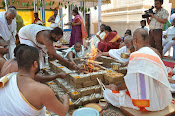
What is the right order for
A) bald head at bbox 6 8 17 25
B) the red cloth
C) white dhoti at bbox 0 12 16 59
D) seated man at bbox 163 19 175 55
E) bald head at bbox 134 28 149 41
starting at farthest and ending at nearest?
the red cloth → seated man at bbox 163 19 175 55 → white dhoti at bbox 0 12 16 59 → bald head at bbox 6 8 17 25 → bald head at bbox 134 28 149 41

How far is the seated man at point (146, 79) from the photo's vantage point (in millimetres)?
2266

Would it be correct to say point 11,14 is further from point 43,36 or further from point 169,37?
point 169,37

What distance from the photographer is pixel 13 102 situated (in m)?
1.49

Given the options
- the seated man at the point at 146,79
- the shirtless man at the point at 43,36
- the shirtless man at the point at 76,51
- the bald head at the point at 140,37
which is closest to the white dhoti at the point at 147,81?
the seated man at the point at 146,79

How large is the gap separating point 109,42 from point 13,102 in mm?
5981

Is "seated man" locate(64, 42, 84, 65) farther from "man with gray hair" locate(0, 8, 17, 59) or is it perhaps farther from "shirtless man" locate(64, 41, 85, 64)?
"man with gray hair" locate(0, 8, 17, 59)

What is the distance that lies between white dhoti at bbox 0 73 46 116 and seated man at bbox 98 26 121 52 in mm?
5667

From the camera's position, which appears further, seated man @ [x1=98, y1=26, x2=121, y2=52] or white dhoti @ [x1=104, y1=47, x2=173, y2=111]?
seated man @ [x1=98, y1=26, x2=121, y2=52]

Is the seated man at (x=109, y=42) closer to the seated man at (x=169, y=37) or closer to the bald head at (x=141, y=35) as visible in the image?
A: the seated man at (x=169, y=37)

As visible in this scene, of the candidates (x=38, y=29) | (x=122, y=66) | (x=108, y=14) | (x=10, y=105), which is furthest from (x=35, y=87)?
(x=108, y=14)

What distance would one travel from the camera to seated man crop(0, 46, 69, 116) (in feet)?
4.89

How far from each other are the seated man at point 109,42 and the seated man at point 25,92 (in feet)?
18.1

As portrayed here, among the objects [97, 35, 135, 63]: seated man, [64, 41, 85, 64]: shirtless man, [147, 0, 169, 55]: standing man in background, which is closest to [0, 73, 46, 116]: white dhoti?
[64, 41, 85, 64]: shirtless man

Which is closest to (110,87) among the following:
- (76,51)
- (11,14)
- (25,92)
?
(25,92)
